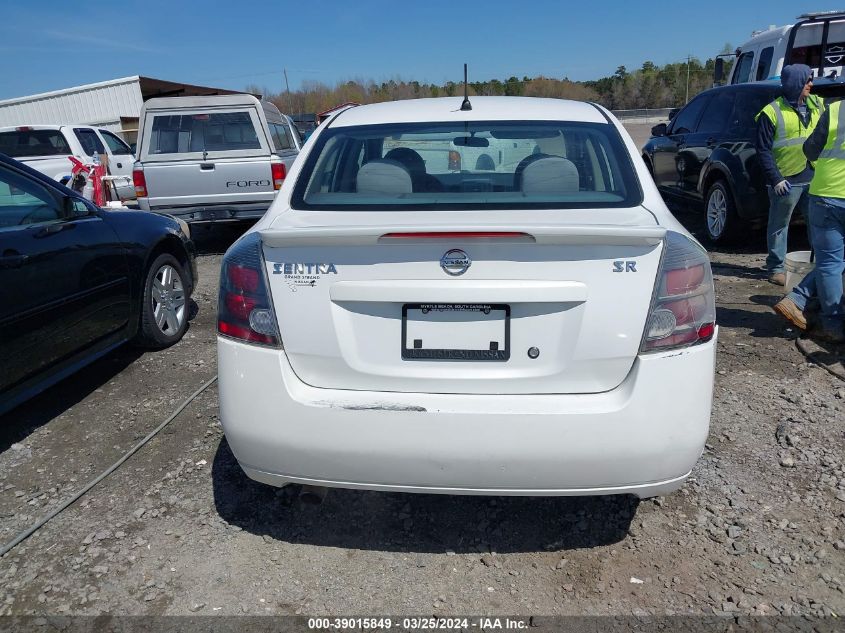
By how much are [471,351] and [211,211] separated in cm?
728

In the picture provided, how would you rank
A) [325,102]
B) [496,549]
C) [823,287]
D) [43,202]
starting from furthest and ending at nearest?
[325,102] → [823,287] → [43,202] → [496,549]

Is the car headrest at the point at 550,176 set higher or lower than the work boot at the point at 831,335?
higher

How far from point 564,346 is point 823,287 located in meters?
3.26

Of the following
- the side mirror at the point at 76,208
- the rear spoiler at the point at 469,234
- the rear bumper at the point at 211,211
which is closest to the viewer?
the rear spoiler at the point at 469,234

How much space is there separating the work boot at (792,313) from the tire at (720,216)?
8.55 ft

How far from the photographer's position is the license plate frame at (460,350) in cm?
225

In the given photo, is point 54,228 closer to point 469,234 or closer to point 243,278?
point 243,278

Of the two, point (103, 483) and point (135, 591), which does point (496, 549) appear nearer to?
point (135, 591)

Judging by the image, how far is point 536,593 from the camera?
248 centimetres

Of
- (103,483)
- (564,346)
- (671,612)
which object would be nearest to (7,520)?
(103,483)

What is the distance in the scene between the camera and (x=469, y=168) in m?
3.47

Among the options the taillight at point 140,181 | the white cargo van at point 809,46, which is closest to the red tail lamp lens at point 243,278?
the taillight at point 140,181

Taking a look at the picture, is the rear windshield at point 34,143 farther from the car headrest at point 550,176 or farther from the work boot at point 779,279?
the car headrest at point 550,176

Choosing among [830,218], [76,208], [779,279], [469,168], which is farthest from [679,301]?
[779,279]
